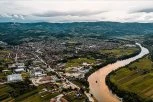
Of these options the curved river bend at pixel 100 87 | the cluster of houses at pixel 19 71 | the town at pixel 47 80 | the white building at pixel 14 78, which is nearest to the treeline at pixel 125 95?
the curved river bend at pixel 100 87

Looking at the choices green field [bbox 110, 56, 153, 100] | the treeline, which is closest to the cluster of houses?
green field [bbox 110, 56, 153, 100]

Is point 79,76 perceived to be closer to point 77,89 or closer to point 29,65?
point 77,89

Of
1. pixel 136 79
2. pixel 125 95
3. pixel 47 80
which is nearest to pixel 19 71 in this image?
pixel 47 80

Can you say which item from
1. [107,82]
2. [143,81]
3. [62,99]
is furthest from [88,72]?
[62,99]

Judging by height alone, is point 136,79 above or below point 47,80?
above

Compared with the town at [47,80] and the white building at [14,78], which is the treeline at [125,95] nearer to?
the town at [47,80]

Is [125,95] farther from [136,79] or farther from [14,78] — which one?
[14,78]

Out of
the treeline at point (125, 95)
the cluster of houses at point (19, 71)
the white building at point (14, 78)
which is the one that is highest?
the treeline at point (125, 95)

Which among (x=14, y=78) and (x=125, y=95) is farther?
(x=14, y=78)

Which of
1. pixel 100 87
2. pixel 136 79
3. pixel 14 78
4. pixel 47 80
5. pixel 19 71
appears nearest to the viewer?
pixel 100 87
